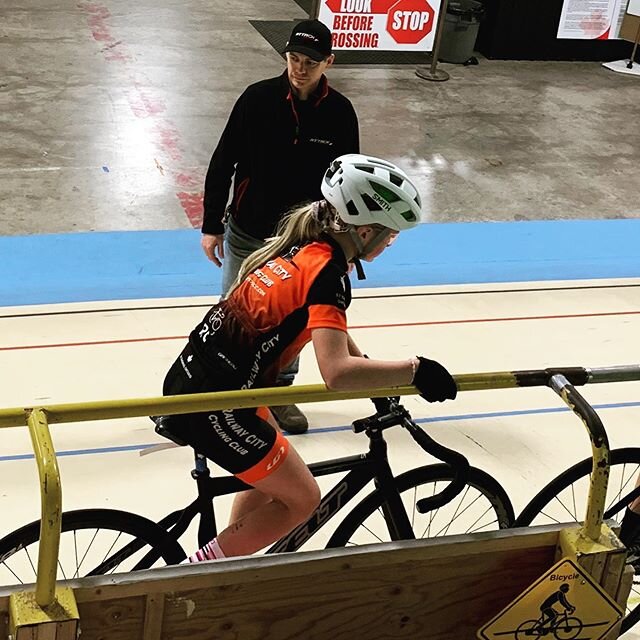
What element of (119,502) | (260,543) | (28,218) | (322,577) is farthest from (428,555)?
(28,218)

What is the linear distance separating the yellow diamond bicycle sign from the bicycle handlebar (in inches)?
27.3

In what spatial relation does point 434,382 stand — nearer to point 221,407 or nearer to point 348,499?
point 221,407

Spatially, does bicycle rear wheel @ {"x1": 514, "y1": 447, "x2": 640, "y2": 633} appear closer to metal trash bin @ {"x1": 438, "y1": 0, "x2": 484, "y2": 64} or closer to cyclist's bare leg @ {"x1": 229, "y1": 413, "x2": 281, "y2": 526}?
cyclist's bare leg @ {"x1": 229, "y1": 413, "x2": 281, "y2": 526}

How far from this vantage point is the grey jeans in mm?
4582

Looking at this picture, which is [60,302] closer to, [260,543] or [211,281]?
[211,281]

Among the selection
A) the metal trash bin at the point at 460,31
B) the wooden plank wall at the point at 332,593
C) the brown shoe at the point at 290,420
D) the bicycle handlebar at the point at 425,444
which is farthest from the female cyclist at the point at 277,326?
the metal trash bin at the point at 460,31

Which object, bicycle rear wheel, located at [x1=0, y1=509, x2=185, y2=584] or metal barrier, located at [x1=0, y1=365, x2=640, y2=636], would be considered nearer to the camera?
metal barrier, located at [x1=0, y1=365, x2=640, y2=636]

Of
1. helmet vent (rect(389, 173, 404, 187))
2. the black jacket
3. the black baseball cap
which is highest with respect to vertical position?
the black baseball cap

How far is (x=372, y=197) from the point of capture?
3.03 metres

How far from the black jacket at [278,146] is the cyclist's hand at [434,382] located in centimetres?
186

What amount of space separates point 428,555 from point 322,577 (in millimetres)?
269

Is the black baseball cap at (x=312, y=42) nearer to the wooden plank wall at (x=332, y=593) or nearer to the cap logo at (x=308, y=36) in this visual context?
the cap logo at (x=308, y=36)

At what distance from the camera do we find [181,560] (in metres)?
3.24

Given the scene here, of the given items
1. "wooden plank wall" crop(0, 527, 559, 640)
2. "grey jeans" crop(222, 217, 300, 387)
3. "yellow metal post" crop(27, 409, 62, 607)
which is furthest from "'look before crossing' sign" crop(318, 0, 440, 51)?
"yellow metal post" crop(27, 409, 62, 607)
